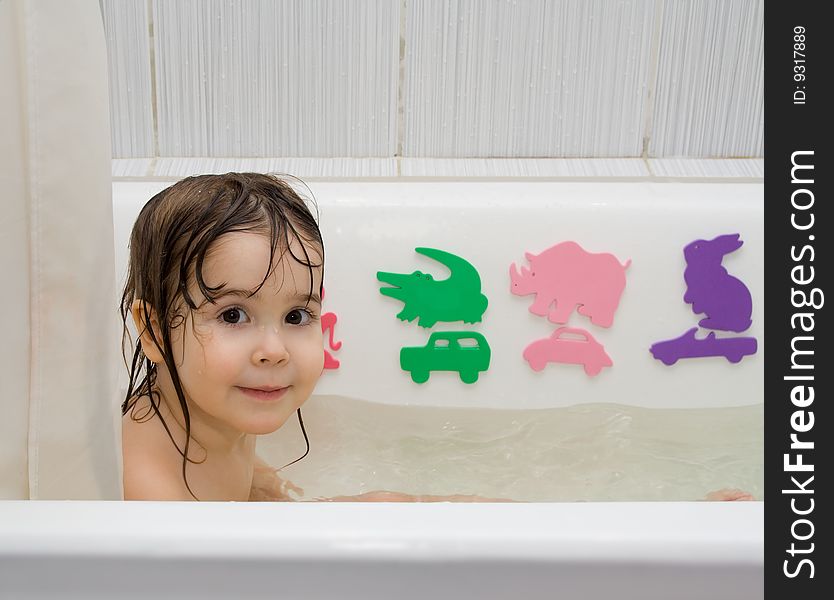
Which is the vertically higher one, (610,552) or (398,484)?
(610,552)

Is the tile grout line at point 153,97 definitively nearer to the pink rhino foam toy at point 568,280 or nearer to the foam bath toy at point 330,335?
the foam bath toy at point 330,335

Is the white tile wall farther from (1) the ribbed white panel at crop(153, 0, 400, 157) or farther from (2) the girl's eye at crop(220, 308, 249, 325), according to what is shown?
(2) the girl's eye at crop(220, 308, 249, 325)

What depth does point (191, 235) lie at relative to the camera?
90 centimetres

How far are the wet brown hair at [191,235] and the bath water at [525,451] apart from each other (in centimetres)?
39

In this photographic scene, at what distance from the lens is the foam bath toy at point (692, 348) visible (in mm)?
1388

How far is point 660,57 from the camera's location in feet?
4.89

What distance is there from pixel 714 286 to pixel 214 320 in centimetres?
79

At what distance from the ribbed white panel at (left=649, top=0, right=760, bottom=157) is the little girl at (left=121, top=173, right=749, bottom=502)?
782 millimetres

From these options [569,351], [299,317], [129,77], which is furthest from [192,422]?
[129,77]

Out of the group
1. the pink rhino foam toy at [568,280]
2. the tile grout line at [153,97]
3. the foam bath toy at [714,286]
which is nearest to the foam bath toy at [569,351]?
the pink rhino foam toy at [568,280]

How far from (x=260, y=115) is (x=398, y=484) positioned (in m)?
0.62

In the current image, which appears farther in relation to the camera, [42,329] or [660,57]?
[660,57]
